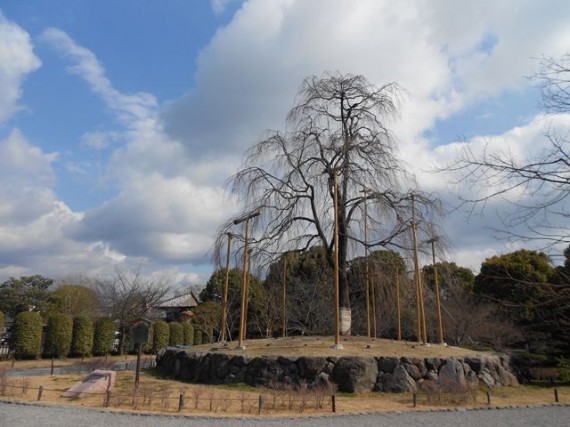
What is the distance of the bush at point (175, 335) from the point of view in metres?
34.8

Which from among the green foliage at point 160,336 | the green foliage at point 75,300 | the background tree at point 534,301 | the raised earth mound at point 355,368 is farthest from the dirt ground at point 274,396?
the green foliage at point 75,300

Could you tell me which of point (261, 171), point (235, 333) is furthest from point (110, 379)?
point (235, 333)

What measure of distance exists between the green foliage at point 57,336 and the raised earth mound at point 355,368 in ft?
46.7

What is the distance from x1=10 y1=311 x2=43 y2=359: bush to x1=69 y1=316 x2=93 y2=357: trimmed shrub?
7.33 feet

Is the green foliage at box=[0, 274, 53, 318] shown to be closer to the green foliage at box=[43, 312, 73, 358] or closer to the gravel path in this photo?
the green foliage at box=[43, 312, 73, 358]

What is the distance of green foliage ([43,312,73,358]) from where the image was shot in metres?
26.2

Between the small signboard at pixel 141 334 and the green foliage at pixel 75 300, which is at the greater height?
the green foliage at pixel 75 300

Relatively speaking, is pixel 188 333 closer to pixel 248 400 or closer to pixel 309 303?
pixel 309 303

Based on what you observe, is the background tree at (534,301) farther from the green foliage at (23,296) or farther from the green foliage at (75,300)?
the green foliage at (23,296)

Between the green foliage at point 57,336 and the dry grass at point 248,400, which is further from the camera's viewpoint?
the green foliage at point 57,336

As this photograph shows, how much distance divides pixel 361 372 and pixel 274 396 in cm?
322

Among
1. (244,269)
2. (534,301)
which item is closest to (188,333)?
(244,269)

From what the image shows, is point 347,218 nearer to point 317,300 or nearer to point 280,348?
point 280,348

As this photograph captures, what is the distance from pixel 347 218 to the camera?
688 inches
